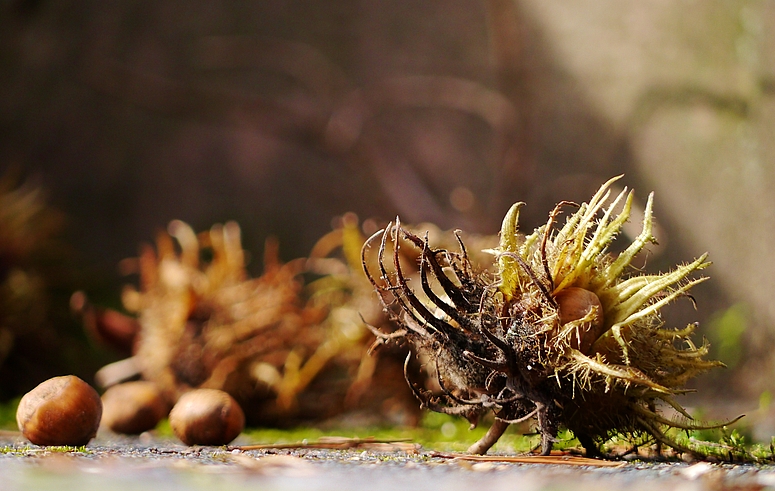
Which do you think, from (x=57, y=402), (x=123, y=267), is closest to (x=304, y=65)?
(x=123, y=267)

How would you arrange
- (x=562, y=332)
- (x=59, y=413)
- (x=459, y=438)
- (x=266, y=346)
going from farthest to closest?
(x=266, y=346), (x=459, y=438), (x=59, y=413), (x=562, y=332)

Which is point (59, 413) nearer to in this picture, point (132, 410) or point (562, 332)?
point (132, 410)

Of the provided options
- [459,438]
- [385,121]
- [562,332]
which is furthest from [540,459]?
[385,121]

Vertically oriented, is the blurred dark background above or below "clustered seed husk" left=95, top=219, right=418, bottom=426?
above

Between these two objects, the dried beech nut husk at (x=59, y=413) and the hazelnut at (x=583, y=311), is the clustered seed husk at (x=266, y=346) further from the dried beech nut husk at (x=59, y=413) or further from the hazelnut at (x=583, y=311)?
the hazelnut at (x=583, y=311)

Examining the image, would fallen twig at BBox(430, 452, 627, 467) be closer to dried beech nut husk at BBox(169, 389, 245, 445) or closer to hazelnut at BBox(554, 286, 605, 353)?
hazelnut at BBox(554, 286, 605, 353)

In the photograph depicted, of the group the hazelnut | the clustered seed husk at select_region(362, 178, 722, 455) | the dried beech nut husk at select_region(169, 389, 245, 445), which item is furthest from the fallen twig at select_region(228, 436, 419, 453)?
the hazelnut
